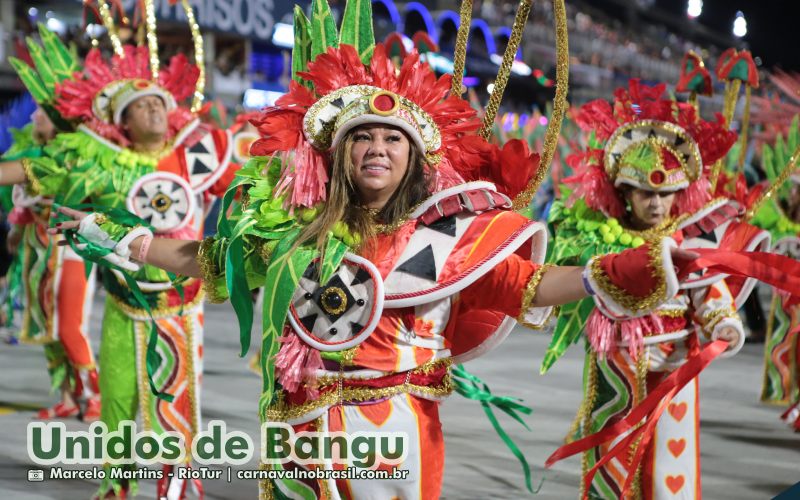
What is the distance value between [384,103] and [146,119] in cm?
254

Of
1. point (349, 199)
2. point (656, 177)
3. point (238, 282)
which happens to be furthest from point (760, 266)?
point (656, 177)

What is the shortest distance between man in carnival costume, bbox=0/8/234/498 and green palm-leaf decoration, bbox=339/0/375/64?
190 centimetres

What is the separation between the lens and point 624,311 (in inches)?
93.2

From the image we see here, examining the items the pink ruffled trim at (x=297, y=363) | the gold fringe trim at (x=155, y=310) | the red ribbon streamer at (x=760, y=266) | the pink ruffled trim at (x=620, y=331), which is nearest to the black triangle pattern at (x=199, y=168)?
the gold fringe trim at (x=155, y=310)

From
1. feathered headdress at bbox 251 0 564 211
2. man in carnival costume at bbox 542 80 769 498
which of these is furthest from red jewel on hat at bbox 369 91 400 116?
man in carnival costume at bbox 542 80 769 498

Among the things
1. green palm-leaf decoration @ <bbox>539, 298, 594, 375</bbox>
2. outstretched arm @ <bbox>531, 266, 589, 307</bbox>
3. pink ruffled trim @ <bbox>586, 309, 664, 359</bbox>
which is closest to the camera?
outstretched arm @ <bbox>531, 266, 589, 307</bbox>

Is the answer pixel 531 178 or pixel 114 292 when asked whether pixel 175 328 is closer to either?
pixel 114 292

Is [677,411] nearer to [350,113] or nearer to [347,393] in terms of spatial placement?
[347,393]

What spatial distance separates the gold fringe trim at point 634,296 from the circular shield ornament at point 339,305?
1.73 ft

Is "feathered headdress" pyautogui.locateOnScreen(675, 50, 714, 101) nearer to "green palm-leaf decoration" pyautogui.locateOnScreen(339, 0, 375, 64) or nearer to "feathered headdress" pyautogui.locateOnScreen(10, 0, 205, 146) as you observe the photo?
"feathered headdress" pyautogui.locateOnScreen(10, 0, 205, 146)

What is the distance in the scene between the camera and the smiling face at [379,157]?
2.71 m

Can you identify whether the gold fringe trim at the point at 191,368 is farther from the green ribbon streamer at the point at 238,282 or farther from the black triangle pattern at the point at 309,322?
the black triangle pattern at the point at 309,322

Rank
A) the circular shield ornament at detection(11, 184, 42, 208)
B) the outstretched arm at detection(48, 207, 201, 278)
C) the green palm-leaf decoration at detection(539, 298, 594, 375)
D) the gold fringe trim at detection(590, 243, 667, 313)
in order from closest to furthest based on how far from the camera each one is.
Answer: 1. the gold fringe trim at detection(590, 243, 667, 313)
2. the outstretched arm at detection(48, 207, 201, 278)
3. the green palm-leaf decoration at detection(539, 298, 594, 375)
4. the circular shield ornament at detection(11, 184, 42, 208)

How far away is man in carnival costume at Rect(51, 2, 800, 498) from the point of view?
264 cm
